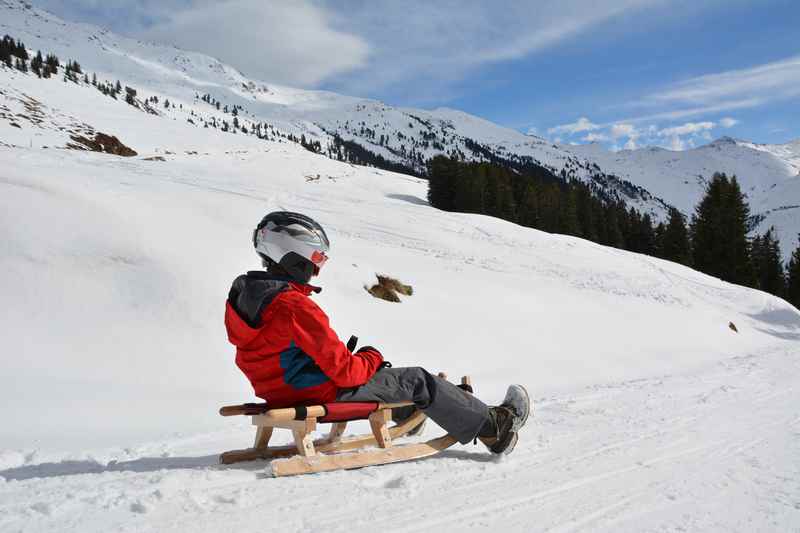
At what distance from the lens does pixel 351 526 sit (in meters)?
2.98

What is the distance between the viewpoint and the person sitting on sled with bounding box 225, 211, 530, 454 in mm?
3758

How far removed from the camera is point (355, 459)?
3.88 metres

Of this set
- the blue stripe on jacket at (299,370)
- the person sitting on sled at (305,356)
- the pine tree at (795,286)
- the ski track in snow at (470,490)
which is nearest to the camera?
the ski track in snow at (470,490)

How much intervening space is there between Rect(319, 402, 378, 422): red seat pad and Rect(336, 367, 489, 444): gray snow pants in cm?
19

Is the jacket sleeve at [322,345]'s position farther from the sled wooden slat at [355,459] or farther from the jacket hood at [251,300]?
the sled wooden slat at [355,459]

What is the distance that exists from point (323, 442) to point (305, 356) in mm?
1048

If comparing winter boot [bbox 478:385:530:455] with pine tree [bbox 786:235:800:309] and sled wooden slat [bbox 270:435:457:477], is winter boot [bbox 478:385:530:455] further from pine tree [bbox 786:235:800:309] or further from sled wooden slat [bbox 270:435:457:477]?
pine tree [bbox 786:235:800:309]

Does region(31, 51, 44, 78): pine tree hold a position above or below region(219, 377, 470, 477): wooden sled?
above

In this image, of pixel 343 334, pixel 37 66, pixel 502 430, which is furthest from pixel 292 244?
pixel 37 66

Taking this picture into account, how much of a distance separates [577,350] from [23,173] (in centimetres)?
1221

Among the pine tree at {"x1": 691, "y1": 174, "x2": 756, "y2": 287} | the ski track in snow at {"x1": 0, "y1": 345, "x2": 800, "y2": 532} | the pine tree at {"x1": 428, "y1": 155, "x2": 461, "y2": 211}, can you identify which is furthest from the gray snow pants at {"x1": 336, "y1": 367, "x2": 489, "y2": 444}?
the pine tree at {"x1": 428, "y1": 155, "x2": 461, "y2": 211}

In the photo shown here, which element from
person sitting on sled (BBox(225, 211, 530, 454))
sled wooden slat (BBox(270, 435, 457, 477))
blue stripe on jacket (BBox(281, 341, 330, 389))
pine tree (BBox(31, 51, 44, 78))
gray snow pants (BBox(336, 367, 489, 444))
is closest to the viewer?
sled wooden slat (BBox(270, 435, 457, 477))

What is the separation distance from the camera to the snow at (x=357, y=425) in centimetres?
321

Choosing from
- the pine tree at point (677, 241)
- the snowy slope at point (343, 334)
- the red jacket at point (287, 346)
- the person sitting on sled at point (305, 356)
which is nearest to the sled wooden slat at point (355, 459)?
the snowy slope at point (343, 334)
